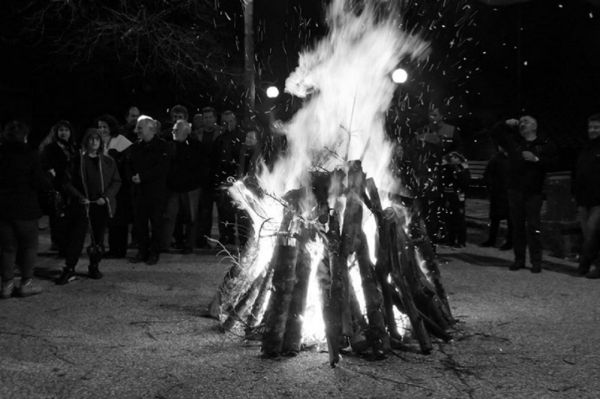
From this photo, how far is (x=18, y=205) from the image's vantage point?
Result: 767 cm

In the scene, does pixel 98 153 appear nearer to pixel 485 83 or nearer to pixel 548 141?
pixel 548 141

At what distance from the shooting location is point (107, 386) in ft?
15.2

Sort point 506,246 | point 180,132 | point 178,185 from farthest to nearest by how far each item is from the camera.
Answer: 1. point 506,246
2. point 180,132
3. point 178,185

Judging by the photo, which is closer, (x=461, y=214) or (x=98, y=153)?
(x=98, y=153)

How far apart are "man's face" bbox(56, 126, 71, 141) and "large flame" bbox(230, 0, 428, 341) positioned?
407 cm

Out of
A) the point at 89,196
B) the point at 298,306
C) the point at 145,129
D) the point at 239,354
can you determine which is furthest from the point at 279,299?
the point at 145,129

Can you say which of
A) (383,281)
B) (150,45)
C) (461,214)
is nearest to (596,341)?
(383,281)

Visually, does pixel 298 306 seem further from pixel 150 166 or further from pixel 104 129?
pixel 104 129

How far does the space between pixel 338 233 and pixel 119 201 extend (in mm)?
5524

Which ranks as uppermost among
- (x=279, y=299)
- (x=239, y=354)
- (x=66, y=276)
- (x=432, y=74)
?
(x=432, y=74)

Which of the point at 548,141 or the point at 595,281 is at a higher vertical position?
the point at 548,141

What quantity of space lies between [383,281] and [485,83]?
18.8m

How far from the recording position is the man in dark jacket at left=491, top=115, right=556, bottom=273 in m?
9.53

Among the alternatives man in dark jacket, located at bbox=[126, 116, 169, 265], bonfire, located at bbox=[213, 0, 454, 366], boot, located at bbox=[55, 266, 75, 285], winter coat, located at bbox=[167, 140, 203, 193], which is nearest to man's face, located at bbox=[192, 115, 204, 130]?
winter coat, located at bbox=[167, 140, 203, 193]
